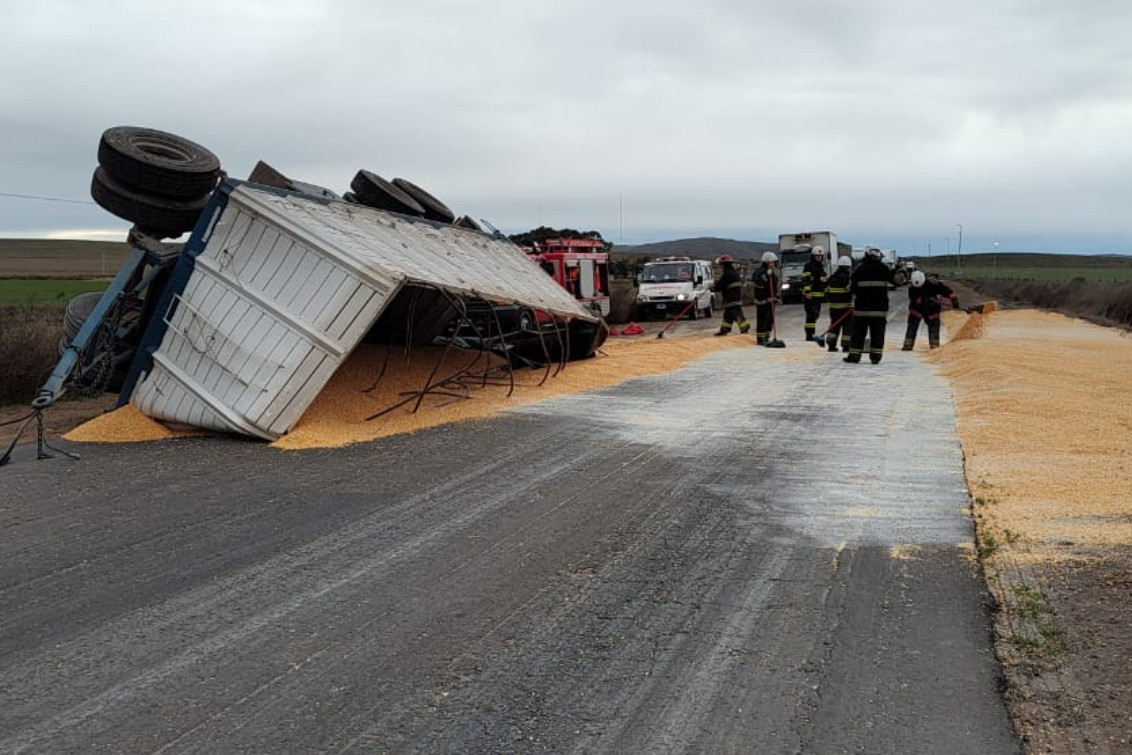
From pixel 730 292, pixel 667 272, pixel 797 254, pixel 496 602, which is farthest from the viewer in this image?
pixel 797 254

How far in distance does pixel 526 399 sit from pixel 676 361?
4840 mm

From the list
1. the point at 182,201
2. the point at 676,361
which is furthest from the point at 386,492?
the point at 676,361

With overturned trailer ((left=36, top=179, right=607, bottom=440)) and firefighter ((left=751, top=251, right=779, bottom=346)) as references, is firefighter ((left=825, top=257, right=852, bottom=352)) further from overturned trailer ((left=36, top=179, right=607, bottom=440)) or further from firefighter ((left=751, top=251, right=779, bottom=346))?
overturned trailer ((left=36, top=179, right=607, bottom=440))

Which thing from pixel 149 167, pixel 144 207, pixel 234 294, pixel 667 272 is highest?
pixel 149 167

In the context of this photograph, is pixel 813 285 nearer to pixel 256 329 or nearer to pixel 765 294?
pixel 765 294

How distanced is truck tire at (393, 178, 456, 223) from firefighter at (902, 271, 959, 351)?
8.82m

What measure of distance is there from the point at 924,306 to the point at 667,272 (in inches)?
529

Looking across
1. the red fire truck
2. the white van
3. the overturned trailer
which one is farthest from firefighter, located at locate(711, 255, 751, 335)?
the overturned trailer

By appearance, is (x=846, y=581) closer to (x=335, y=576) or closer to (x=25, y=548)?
(x=335, y=576)

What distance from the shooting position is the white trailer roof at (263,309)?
28.1ft

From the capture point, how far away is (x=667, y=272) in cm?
3095

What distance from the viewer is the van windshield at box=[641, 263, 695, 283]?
3083cm

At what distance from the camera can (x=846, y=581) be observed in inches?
192

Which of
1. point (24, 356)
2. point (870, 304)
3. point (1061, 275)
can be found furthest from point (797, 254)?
point (1061, 275)
